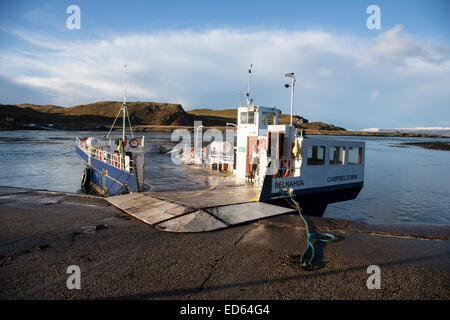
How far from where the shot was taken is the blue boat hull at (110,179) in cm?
1158

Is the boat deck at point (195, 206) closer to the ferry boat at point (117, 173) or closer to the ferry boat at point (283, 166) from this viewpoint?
the ferry boat at point (283, 166)

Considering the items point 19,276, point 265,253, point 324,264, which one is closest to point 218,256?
point 265,253

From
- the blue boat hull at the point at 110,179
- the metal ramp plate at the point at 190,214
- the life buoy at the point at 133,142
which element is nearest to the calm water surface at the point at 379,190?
the blue boat hull at the point at 110,179

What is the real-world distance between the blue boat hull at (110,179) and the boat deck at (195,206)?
864 millimetres

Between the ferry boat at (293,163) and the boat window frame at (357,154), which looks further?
the boat window frame at (357,154)

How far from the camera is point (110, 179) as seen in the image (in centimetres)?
1459

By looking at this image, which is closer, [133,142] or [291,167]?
[291,167]

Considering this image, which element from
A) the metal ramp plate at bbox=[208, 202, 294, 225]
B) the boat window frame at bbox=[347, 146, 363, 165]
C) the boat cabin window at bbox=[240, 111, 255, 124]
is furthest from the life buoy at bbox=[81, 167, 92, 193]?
the boat window frame at bbox=[347, 146, 363, 165]

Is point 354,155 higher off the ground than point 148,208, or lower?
higher

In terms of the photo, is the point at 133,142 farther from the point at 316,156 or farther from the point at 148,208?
the point at 316,156

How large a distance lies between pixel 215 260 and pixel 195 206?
3324 mm

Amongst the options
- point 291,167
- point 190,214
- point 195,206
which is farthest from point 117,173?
point 291,167
